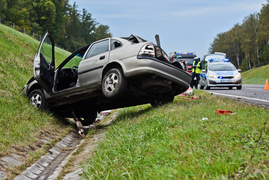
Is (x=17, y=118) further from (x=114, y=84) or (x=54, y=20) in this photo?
(x=54, y=20)

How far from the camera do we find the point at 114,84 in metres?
6.90

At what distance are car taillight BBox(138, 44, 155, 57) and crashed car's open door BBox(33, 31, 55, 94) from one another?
2.55 meters

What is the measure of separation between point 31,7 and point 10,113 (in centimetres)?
7132

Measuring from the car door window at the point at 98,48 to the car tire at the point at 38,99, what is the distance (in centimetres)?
170

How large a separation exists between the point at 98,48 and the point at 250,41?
73908 mm

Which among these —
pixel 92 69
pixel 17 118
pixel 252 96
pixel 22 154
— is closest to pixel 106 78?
pixel 92 69

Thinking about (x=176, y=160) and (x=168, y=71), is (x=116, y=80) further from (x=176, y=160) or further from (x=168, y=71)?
(x=176, y=160)

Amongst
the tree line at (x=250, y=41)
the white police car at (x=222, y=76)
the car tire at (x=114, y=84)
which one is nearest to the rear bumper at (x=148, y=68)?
the car tire at (x=114, y=84)

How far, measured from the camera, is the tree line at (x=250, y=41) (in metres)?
65.9

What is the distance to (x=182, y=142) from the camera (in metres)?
3.65

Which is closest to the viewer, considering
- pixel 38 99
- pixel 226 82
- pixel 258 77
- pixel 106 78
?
pixel 106 78

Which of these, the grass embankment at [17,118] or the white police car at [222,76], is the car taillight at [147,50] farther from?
the white police car at [222,76]

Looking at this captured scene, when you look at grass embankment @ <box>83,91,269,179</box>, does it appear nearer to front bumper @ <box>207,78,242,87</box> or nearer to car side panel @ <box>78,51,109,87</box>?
car side panel @ <box>78,51,109,87</box>

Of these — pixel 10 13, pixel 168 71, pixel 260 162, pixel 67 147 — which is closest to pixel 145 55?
pixel 168 71
